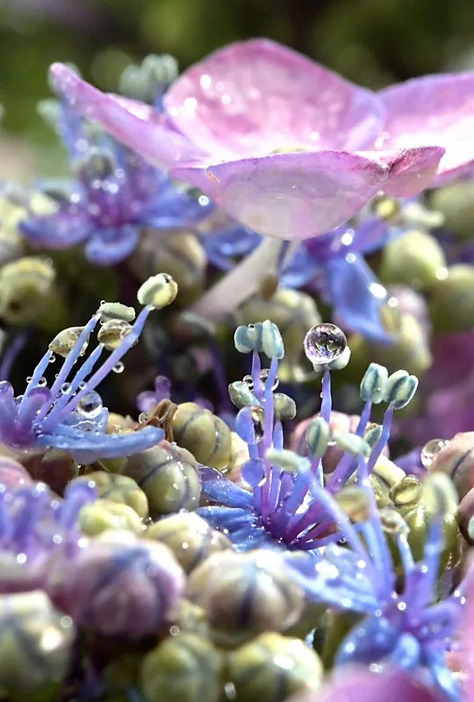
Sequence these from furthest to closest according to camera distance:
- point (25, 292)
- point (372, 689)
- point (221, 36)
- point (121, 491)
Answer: point (221, 36), point (25, 292), point (121, 491), point (372, 689)

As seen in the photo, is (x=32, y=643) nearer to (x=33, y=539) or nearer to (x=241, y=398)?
(x=33, y=539)

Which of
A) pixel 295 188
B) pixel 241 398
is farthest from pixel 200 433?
pixel 295 188

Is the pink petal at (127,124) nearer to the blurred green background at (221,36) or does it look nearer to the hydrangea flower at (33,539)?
the hydrangea flower at (33,539)

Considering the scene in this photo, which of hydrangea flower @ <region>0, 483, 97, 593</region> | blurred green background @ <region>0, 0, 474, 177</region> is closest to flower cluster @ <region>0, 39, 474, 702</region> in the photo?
hydrangea flower @ <region>0, 483, 97, 593</region>

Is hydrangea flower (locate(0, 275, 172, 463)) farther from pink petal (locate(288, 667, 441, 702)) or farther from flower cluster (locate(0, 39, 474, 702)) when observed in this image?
pink petal (locate(288, 667, 441, 702))

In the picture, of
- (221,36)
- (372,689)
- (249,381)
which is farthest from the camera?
(221,36)

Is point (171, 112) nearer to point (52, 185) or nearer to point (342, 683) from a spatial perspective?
point (52, 185)

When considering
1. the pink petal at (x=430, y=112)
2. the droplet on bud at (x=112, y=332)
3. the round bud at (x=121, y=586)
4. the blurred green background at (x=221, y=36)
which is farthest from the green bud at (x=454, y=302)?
the blurred green background at (x=221, y=36)
